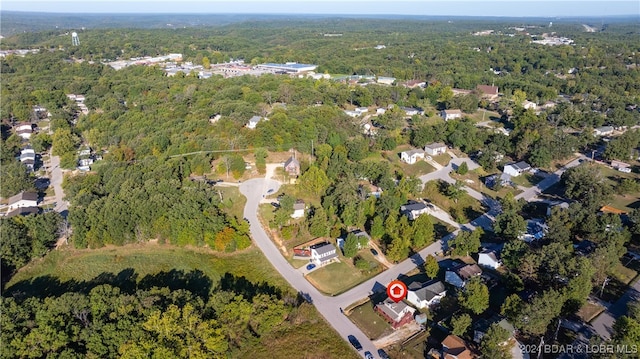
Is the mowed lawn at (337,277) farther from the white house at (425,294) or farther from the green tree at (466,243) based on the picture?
the green tree at (466,243)

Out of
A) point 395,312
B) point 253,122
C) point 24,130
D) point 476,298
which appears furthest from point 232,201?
point 24,130

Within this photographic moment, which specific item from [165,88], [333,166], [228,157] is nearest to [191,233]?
[228,157]

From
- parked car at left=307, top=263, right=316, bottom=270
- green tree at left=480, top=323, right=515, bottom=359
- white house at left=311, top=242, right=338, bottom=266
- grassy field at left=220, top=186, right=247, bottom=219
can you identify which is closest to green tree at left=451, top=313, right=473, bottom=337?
green tree at left=480, top=323, right=515, bottom=359

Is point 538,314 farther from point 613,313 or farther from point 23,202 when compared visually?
point 23,202

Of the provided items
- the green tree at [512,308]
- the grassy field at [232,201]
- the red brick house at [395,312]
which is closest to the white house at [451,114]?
the grassy field at [232,201]

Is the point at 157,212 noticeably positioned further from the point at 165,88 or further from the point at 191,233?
the point at 165,88

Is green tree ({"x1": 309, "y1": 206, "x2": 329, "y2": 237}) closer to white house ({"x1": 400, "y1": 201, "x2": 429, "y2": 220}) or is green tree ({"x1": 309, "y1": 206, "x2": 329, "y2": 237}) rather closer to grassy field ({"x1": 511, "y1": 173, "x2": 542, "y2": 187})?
white house ({"x1": 400, "y1": 201, "x2": 429, "y2": 220})
